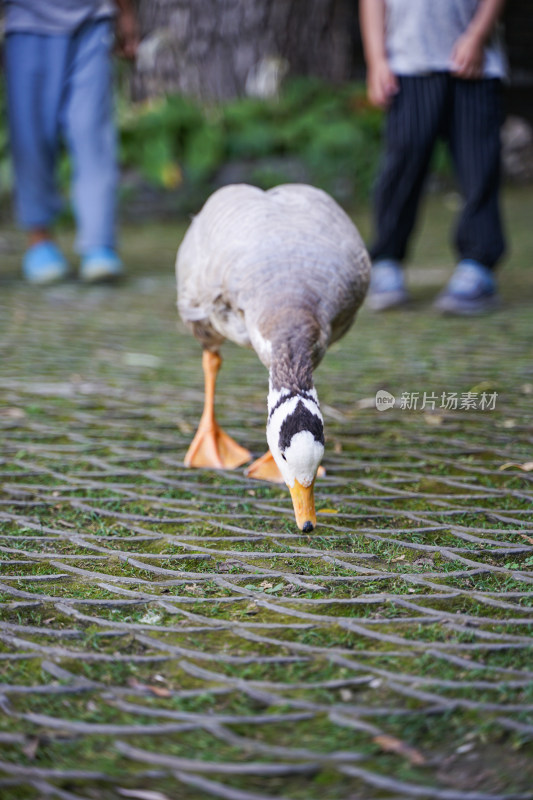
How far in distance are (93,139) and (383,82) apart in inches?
89.4

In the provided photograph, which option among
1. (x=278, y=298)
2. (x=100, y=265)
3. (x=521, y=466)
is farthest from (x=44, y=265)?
(x=521, y=466)

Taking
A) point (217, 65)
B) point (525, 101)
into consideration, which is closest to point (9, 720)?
point (217, 65)

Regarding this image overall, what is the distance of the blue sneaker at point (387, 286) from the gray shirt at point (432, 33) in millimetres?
1277

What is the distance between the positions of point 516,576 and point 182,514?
1.18 m

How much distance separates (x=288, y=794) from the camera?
1873 millimetres

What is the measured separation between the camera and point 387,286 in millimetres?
6504

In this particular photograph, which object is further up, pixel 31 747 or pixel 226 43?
pixel 31 747

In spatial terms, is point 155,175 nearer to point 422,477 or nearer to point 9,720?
point 422,477

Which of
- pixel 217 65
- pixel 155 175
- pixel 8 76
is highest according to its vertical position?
pixel 8 76

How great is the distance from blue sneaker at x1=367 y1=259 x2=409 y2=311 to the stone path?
1561mm

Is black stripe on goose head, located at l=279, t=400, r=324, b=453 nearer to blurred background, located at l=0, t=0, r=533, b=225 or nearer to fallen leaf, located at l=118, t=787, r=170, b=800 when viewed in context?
fallen leaf, located at l=118, t=787, r=170, b=800

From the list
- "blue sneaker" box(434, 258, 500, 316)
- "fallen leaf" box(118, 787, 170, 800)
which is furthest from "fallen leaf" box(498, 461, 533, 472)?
"blue sneaker" box(434, 258, 500, 316)

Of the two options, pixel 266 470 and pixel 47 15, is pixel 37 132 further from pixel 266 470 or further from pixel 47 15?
pixel 266 470

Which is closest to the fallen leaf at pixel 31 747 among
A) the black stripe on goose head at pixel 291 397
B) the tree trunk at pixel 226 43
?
the black stripe on goose head at pixel 291 397
